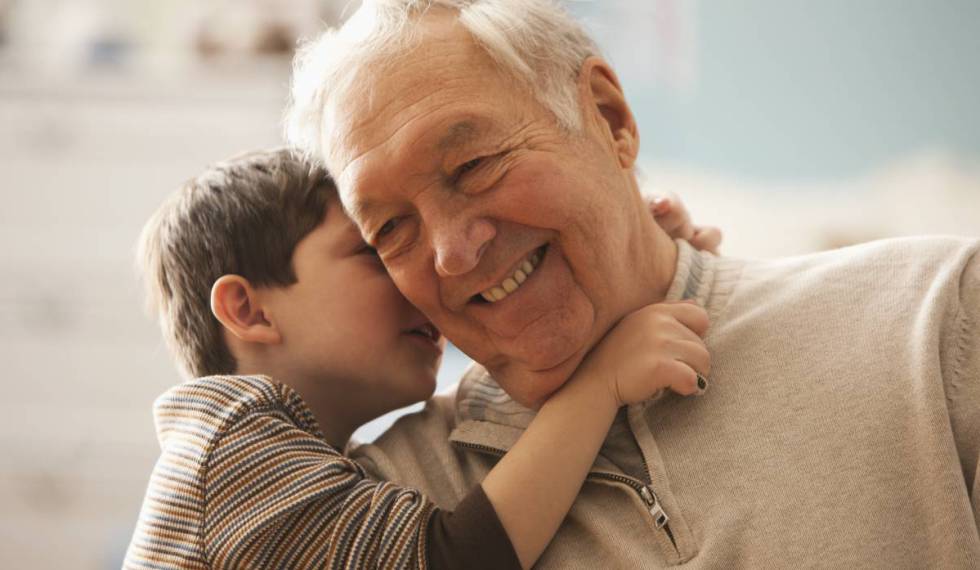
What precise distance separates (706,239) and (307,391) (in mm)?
773

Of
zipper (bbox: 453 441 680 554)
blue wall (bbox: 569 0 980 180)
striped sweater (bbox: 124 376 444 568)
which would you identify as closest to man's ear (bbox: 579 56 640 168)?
zipper (bbox: 453 441 680 554)

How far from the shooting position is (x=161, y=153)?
402cm

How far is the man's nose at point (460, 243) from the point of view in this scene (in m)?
1.32

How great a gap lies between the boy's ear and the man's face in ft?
1.05

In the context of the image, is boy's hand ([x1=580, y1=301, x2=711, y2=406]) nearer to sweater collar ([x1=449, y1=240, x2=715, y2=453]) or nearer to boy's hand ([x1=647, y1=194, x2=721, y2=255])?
sweater collar ([x1=449, y1=240, x2=715, y2=453])

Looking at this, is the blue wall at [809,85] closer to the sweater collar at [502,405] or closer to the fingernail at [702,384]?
the sweater collar at [502,405]

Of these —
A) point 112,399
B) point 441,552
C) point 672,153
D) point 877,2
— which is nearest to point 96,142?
point 112,399

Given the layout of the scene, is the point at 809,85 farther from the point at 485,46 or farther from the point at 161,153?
the point at 161,153

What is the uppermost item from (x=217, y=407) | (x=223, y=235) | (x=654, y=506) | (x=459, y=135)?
(x=459, y=135)

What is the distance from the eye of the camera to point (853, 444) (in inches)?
49.4

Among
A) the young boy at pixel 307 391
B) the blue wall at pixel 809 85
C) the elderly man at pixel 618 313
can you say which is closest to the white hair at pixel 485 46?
the elderly man at pixel 618 313

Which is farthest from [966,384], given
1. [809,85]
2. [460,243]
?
[809,85]

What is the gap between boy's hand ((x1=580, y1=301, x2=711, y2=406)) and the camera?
1.31 metres

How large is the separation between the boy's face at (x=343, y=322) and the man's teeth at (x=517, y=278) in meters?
0.32
